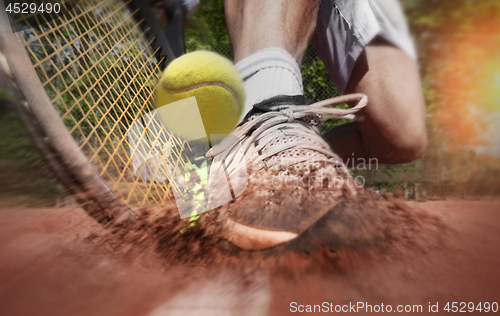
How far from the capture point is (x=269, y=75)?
35 cm

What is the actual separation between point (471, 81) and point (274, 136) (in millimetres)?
203

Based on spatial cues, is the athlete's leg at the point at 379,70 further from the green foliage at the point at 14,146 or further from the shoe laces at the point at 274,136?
the green foliage at the point at 14,146

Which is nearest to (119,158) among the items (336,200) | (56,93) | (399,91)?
(56,93)

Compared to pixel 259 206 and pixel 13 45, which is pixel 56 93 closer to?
pixel 13 45

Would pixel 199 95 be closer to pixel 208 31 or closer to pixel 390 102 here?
pixel 390 102

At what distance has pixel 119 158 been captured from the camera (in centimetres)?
27

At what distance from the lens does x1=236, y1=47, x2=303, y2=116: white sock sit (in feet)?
1.13

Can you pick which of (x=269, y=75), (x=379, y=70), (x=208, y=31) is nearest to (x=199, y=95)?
(x=269, y=75)

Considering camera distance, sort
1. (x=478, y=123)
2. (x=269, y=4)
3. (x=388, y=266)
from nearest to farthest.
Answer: (x=388, y=266), (x=478, y=123), (x=269, y=4)

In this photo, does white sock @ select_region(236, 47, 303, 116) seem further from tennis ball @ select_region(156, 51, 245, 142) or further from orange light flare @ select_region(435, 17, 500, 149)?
orange light flare @ select_region(435, 17, 500, 149)

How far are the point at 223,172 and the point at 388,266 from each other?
153mm

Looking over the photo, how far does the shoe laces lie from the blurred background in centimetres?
8

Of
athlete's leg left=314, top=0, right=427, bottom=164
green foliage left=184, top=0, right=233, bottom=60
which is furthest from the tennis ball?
green foliage left=184, top=0, right=233, bottom=60

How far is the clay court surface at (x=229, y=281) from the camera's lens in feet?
0.45
